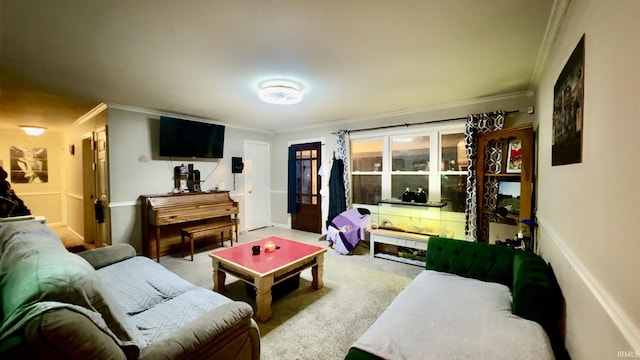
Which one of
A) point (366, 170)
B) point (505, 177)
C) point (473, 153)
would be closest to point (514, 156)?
point (505, 177)

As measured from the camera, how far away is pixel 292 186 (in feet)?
19.0

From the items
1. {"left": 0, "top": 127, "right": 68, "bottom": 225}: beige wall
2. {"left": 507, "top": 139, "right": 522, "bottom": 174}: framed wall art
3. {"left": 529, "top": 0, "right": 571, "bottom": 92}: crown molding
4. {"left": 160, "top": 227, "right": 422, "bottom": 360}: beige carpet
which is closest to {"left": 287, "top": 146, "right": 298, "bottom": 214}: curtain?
{"left": 160, "top": 227, "right": 422, "bottom": 360}: beige carpet

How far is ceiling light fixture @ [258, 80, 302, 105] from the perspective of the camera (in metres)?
2.80

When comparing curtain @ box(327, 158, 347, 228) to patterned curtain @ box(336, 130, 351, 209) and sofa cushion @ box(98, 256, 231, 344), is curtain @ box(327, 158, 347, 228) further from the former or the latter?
sofa cushion @ box(98, 256, 231, 344)

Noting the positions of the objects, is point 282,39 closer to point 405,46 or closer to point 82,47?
point 405,46

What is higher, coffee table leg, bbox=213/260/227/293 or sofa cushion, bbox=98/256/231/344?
sofa cushion, bbox=98/256/231/344

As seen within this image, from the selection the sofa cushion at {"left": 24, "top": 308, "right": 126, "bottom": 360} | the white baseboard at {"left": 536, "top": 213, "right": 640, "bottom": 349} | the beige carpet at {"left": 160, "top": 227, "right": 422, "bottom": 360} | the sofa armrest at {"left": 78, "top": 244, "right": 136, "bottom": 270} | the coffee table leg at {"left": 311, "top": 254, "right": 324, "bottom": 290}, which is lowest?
the beige carpet at {"left": 160, "top": 227, "right": 422, "bottom": 360}

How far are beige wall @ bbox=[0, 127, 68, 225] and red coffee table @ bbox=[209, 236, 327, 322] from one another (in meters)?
6.26

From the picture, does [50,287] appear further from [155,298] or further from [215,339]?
[155,298]

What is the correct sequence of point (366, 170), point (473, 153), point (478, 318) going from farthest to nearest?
point (366, 170) < point (473, 153) < point (478, 318)

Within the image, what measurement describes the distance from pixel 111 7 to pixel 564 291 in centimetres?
317

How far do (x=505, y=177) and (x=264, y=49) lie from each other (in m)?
3.12

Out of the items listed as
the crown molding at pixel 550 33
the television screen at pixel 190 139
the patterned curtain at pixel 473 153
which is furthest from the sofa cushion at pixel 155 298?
the patterned curtain at pixel 473 153

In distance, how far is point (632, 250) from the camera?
28.2 inches
